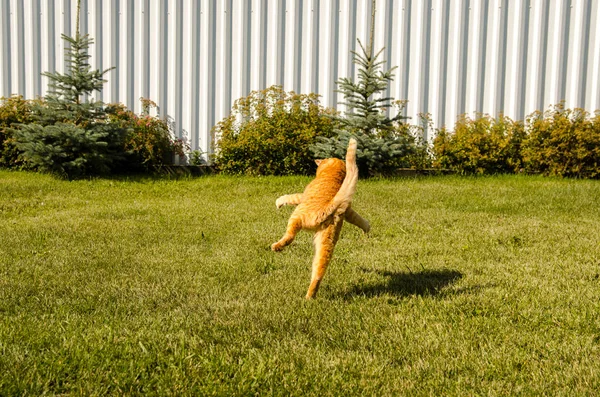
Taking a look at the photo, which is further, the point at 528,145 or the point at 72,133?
the point at 528,145

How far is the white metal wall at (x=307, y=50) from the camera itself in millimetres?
11719

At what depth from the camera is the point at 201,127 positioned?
12445 mm

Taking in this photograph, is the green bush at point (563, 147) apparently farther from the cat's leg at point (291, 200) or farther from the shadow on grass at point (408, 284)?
the cat's leg at point (291, 200)

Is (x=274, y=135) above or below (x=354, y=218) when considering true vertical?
above

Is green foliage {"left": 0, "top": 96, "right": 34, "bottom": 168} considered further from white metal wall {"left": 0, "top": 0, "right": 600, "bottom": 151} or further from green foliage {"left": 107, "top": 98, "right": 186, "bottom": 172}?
green foliage {"left": 107, "top": 98, "right": 186, "bottom": 172}

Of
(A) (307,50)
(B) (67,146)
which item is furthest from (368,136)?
(B) (67,146)

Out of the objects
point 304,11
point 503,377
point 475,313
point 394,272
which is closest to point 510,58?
point 304,11

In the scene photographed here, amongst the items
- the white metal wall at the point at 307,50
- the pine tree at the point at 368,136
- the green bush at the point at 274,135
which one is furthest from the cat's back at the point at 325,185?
the white metal wall at the point at 307,50

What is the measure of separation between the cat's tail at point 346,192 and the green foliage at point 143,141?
7.89m

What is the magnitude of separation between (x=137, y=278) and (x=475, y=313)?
2420 millimetres

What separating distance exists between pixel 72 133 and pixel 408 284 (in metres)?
7.32

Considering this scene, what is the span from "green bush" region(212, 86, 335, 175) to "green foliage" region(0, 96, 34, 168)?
3766 millimetres

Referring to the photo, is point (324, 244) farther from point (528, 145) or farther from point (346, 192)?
point (528, 145)

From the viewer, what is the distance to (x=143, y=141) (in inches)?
447
